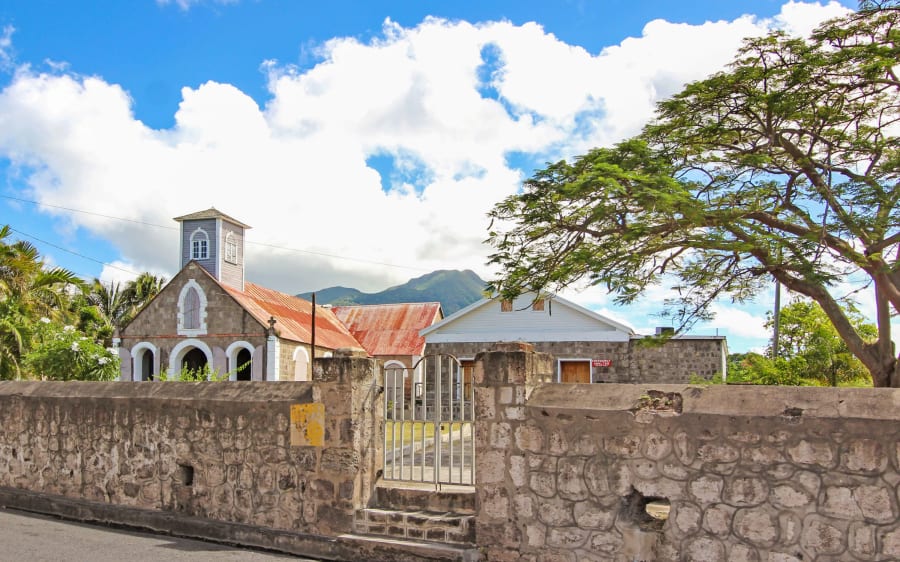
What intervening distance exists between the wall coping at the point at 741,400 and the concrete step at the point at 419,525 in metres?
1.38

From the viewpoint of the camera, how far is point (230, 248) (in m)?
32.4

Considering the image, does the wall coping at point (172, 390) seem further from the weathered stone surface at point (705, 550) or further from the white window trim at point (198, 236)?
the white window trim at point (198, 236)

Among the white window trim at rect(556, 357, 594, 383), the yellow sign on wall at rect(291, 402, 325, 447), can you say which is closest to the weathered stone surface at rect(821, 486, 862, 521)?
the yellow sign on wall at rect(291, 402, 325, 447)

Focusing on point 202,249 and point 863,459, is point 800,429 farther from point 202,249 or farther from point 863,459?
point 202,249

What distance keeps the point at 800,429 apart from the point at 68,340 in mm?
14963

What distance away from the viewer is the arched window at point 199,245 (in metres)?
31.8

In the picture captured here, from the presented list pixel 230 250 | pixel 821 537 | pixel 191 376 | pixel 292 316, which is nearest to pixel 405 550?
pixel 821 537

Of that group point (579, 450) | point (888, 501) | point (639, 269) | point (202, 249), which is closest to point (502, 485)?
point (579, 450)

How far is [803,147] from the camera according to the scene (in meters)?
12.9

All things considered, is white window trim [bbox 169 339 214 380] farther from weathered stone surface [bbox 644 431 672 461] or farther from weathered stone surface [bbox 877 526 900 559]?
weathered stone surface [bbox 877 526 900 559]

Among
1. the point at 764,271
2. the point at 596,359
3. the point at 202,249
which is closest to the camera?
the point at 764,271

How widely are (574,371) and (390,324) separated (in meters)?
11.5

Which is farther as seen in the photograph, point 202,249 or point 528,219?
point 202,249

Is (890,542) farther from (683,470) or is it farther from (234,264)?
(234,264)
